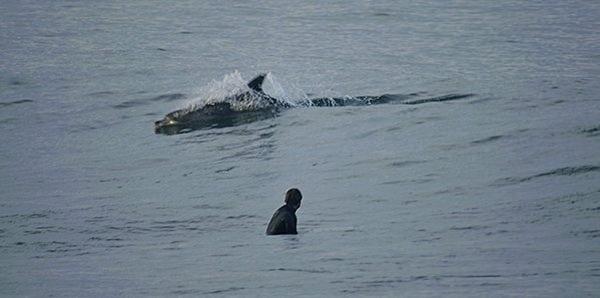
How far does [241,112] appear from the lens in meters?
27.1

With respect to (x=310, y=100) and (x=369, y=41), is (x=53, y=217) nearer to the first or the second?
(x=310, y=100)

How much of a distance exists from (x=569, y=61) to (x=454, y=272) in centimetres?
1996

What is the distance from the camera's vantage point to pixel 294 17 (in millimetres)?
43781

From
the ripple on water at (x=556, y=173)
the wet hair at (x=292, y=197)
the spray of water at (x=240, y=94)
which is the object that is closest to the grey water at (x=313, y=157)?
the ripple on water at (x=556, y=173)

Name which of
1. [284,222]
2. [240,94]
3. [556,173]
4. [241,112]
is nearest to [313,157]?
[241,112]

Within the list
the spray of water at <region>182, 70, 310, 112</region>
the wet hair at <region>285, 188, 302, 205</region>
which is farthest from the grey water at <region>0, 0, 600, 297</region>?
the wet hair at <region>285, 188, 302, 205</region>

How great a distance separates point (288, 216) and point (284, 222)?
3.9 inches

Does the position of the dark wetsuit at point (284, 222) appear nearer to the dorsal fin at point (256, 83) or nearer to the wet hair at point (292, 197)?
the wet hair at point (292, 197)

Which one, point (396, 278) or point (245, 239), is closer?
point (396, 278)

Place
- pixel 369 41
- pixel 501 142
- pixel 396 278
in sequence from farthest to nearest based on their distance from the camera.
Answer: pixel 369 41 < pixel 501 142 < pixel 396 278

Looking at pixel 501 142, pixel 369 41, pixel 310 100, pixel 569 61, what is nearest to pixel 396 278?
pixel 501 142

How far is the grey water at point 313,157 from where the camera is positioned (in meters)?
14.1

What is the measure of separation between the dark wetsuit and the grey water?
0.14 m

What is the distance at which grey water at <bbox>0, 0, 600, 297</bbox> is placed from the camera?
14.1m
